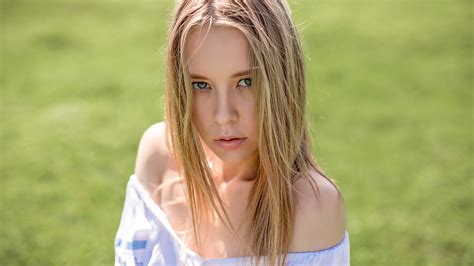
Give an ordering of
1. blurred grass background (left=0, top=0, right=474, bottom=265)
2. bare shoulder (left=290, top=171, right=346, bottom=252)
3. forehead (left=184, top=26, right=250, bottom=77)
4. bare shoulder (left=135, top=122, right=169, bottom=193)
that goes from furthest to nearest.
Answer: blurred grass background (left=0, top=0, right=474, bottom=265), bare shoulder (left=135, top=122, right=169, bottom=193), bare shoulder (left=290, top=171, right=346, bottom=252), forehead (left=184, top=26, right=250, bottom=77)

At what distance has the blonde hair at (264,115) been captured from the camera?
1.89 meters

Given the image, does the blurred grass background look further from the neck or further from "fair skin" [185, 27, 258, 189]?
"fair skin" [185, 27, 258, 189]

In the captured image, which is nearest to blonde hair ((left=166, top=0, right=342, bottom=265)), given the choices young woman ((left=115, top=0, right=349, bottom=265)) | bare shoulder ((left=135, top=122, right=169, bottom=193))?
young woman ((left=115, top=0, right=349, bottom=265))

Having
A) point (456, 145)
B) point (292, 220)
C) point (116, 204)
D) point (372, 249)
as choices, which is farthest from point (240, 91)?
point (456, 145)

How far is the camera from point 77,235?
4352mm

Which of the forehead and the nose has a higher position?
the forehead

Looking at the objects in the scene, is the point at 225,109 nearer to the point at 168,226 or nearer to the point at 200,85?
the point at 200,85

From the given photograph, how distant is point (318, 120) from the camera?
3303mm

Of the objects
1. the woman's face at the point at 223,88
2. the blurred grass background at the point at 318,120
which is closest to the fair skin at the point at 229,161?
the woman's face at the point at 223,88

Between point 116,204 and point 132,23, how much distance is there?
5277mm

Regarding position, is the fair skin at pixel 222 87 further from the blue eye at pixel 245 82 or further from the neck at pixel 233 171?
the neck at pixel 233 171

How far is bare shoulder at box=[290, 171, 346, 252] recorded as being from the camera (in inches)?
79.3

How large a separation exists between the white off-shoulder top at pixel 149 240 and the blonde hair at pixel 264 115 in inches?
3.1

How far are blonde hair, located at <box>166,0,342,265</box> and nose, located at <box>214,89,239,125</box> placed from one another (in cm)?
7
